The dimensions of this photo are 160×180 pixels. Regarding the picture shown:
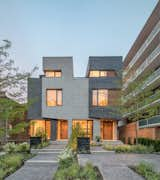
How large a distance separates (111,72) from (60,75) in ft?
20.5

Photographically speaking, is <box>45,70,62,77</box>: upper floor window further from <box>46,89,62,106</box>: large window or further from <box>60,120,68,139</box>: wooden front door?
<box>60,120,68,139</box>: wooden front door

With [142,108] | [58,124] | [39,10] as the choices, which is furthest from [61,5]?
[58,124]

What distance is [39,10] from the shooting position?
28.4 m

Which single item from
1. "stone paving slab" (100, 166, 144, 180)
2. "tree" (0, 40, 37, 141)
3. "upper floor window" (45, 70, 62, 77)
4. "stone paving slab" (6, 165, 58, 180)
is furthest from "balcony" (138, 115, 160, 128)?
"stone paving slab" (100, 166, 144, 180)

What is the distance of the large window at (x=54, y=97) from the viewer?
110 feet

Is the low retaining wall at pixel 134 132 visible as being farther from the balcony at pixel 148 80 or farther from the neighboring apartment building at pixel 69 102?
the balcony at pixel 148 80

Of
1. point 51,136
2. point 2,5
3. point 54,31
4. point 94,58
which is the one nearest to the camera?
point 2,5

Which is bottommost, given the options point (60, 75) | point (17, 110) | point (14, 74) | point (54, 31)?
point (17, 110)

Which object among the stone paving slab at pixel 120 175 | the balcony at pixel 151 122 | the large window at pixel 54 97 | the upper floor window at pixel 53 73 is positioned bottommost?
the stone paving slab at pixel 120 175

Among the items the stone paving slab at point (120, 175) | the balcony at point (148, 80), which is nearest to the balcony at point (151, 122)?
the balcony at point (148, 80)

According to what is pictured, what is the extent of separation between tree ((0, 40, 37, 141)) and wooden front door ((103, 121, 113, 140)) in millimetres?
22786

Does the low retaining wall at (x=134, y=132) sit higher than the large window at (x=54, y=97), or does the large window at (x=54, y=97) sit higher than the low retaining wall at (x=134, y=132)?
the large window at (x=54, y=97)

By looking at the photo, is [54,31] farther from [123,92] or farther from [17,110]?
[17,110]

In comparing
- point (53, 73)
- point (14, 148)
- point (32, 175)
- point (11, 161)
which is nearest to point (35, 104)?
point (53, 73)
